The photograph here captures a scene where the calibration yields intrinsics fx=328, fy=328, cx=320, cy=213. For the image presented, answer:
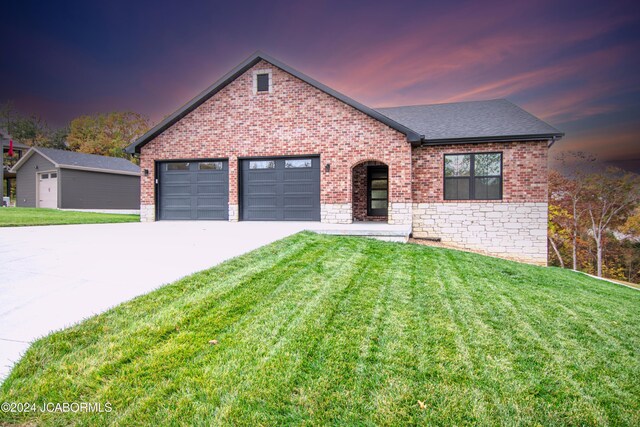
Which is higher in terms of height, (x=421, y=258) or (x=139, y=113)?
(x=139, y=113)

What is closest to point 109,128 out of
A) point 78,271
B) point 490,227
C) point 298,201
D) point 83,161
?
point 83,161

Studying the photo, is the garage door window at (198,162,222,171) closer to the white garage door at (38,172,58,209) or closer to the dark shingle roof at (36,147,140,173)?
the dark shingle roof at (36,147,140,173)

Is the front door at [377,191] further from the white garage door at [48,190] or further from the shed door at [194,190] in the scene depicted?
the white garage door at [48,190]

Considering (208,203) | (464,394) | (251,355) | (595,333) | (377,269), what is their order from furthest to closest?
(208,203)
(377,269)
(595,333)
(251,355)
(464,394)

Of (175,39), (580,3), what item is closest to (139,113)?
(175,39)

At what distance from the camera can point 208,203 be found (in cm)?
1330

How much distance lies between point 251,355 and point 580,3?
19.5 meters

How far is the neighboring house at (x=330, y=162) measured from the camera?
11422mm

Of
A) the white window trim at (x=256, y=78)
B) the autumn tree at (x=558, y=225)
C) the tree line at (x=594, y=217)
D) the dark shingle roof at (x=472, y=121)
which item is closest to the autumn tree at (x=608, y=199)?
the tree line at (x=594, y=217)

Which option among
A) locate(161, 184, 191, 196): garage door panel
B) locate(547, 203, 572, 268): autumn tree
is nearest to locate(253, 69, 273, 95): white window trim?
locate(161, 184, 191, 196): garage door panel

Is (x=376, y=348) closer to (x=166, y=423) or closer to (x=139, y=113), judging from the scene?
(x=166, y=423)

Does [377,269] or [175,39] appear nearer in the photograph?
[377,269]

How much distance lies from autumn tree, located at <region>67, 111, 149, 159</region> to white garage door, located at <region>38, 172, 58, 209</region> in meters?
17.2

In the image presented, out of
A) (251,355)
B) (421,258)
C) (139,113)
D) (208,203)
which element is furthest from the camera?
(139,113)
